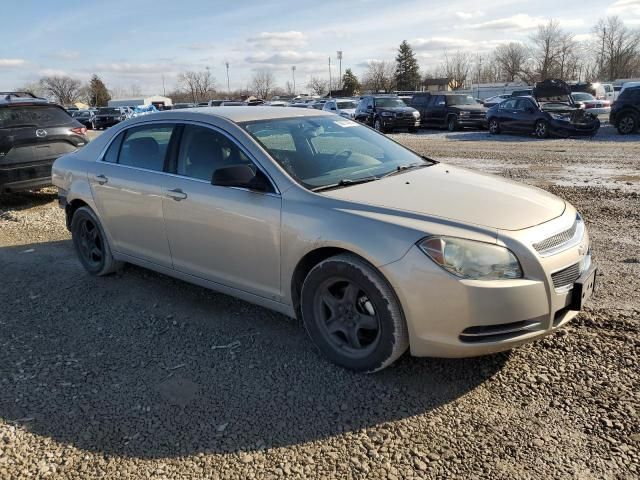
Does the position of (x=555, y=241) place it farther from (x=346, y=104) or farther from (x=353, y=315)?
(x=346, y=104)

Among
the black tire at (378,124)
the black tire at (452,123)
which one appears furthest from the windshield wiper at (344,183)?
the black tire at (452,123)

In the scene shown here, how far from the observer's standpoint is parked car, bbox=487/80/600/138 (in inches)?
744

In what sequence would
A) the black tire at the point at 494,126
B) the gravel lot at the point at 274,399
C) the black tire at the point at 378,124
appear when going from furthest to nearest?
the black tire at the point at 378,124 < the black tire at the point at 494,126 < the gravel lot at the point at 274,399

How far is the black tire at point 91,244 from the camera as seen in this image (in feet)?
17.0

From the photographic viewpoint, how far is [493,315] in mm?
2867

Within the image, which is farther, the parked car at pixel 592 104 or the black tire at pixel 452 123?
the black tire at pixel 452 123

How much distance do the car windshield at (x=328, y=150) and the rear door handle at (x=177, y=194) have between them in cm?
71

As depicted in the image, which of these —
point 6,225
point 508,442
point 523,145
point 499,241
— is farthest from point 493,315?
point 523,145

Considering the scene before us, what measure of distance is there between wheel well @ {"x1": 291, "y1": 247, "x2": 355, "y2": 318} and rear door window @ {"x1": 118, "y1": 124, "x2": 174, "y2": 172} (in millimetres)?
1672

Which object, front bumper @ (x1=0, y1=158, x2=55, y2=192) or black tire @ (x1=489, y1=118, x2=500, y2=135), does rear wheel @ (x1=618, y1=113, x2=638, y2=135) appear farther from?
front bumper @ (x1=0, y1=158, x2=55, y2=192)

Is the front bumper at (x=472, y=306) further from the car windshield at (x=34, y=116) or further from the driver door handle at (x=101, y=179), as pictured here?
the car windshield at (x=34, y=116)

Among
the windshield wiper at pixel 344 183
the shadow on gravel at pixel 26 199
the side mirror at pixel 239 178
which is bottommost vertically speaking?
the shadow on gravel at pixel 26 199

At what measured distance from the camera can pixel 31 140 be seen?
845 centimetres

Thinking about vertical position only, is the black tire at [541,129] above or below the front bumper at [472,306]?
below
